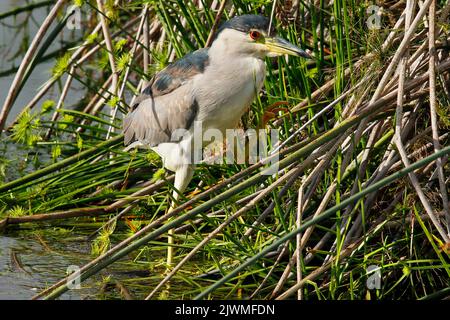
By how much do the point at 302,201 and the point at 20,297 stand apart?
43.5 inches

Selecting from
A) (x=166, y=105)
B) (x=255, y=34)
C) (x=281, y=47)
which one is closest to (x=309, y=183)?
(x=281, y=47)

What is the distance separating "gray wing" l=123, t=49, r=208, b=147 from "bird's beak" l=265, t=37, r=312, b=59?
0.38 metres

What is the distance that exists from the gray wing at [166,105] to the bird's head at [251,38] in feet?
0.59

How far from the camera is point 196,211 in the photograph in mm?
2680

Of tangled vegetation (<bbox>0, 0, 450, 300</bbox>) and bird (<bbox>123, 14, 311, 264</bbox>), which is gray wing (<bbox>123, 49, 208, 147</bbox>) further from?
tangled vegetation (<bbox>0, 0, 450, 300</bbox>)

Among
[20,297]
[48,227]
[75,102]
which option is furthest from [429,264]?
[75,102]

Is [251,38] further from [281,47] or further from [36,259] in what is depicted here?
[36,259]

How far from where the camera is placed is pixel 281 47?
3.60m

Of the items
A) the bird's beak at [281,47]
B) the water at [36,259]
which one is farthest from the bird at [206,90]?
the water at [36,259]

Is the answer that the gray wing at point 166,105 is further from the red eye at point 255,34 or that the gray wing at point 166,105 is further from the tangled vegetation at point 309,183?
the red eye at point 255,34

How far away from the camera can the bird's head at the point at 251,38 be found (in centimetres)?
364

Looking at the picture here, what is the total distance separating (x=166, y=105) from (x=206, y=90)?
10.5 inches

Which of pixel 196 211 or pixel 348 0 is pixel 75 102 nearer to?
pixel 348 0
